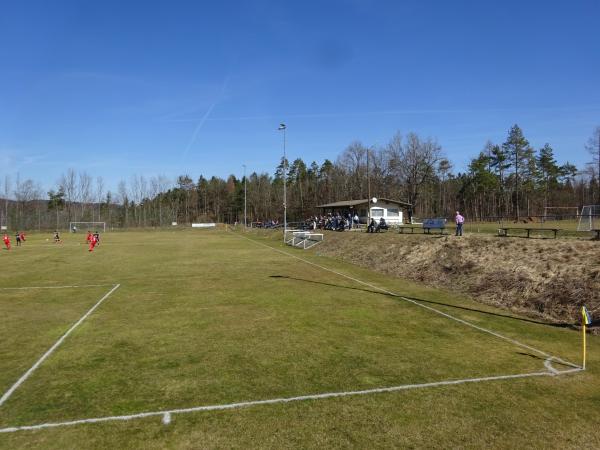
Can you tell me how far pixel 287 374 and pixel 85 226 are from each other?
332ft

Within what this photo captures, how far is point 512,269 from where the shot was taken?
54.7 feet

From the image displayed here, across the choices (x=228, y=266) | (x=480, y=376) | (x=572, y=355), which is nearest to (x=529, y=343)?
(x=572, y=355)

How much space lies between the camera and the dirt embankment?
13.2 metres

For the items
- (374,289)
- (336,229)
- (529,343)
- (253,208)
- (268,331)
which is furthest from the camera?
(253,208)

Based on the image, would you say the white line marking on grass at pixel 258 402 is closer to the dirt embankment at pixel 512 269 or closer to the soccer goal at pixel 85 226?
the dirt embankment at pixel 512 269

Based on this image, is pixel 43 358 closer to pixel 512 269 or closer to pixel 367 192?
pixel 512 269

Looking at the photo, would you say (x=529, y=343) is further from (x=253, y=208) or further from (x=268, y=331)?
(x=253, y=208)

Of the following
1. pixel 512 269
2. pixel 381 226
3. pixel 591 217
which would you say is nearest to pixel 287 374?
pixel 512 269

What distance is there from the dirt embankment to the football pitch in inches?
54.8

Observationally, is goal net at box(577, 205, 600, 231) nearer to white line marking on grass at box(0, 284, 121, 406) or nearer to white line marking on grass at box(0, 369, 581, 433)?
white line marking on grass at box(0, 369, 581, 433)

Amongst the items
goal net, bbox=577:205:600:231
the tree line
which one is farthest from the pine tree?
goal net, bbox=577:205:600:231

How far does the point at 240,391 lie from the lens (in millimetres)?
7164

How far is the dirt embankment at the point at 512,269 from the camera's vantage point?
13.2 m

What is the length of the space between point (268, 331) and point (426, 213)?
4042 inches
